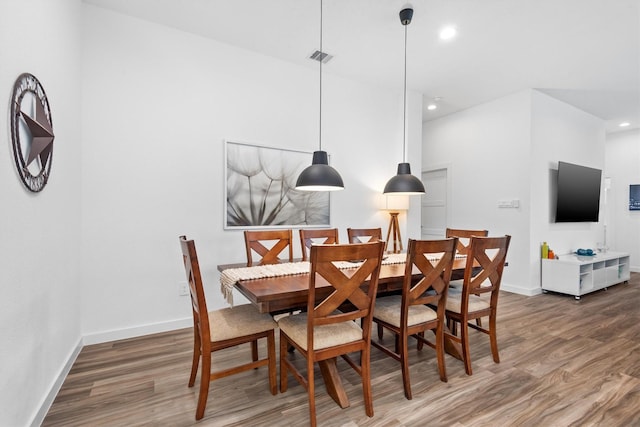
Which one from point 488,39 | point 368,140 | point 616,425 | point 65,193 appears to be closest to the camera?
point 616,425

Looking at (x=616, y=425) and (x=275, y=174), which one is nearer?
(x=616, y=425)

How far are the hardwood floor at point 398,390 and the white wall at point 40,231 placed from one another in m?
0.29

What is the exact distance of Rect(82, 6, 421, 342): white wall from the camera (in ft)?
8.53

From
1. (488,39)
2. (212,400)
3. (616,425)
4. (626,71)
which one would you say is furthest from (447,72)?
(212,400)

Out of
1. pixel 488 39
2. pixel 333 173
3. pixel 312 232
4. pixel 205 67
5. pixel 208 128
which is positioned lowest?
pixel 312 232

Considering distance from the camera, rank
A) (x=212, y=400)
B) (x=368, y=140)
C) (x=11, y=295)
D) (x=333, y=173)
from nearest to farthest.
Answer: (x=11, y=295)
(x=212, y=400)
(x=333, y=173)
(x=368, y=140)

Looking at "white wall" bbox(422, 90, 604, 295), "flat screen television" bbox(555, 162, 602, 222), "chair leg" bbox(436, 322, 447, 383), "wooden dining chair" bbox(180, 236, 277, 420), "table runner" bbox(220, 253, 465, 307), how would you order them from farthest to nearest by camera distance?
1. "flat screen television" bbox(555, 162, 602, 222)
2. "white wall" bbox(422, 90, 604, 295)
3. "chair leg" bbox(436, 322, 447, 383)
4. "table runner" bbox(220, 253, 465, 307)
5. "wooden dining chair" bbox(180, 236, 277, 420)

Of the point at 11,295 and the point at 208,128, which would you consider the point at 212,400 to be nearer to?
the point at 11,295

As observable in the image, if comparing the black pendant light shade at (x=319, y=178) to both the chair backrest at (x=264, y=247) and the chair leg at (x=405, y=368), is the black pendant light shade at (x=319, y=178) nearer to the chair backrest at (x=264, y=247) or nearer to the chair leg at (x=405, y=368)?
the chair backrest at (x=264, y=247)

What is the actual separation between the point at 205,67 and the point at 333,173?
179cm

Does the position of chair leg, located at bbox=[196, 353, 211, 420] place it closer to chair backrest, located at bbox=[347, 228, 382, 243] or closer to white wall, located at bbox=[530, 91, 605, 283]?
chair backrest, located at bbox=[347, 228, 382, 243]

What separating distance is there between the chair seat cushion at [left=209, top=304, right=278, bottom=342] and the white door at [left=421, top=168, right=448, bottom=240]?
423 centimetres

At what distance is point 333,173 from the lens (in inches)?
101

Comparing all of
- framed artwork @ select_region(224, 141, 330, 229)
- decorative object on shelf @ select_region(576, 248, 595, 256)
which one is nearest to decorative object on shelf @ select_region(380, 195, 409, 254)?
framed artwork @ select_region(224, 141, 330, 229)
